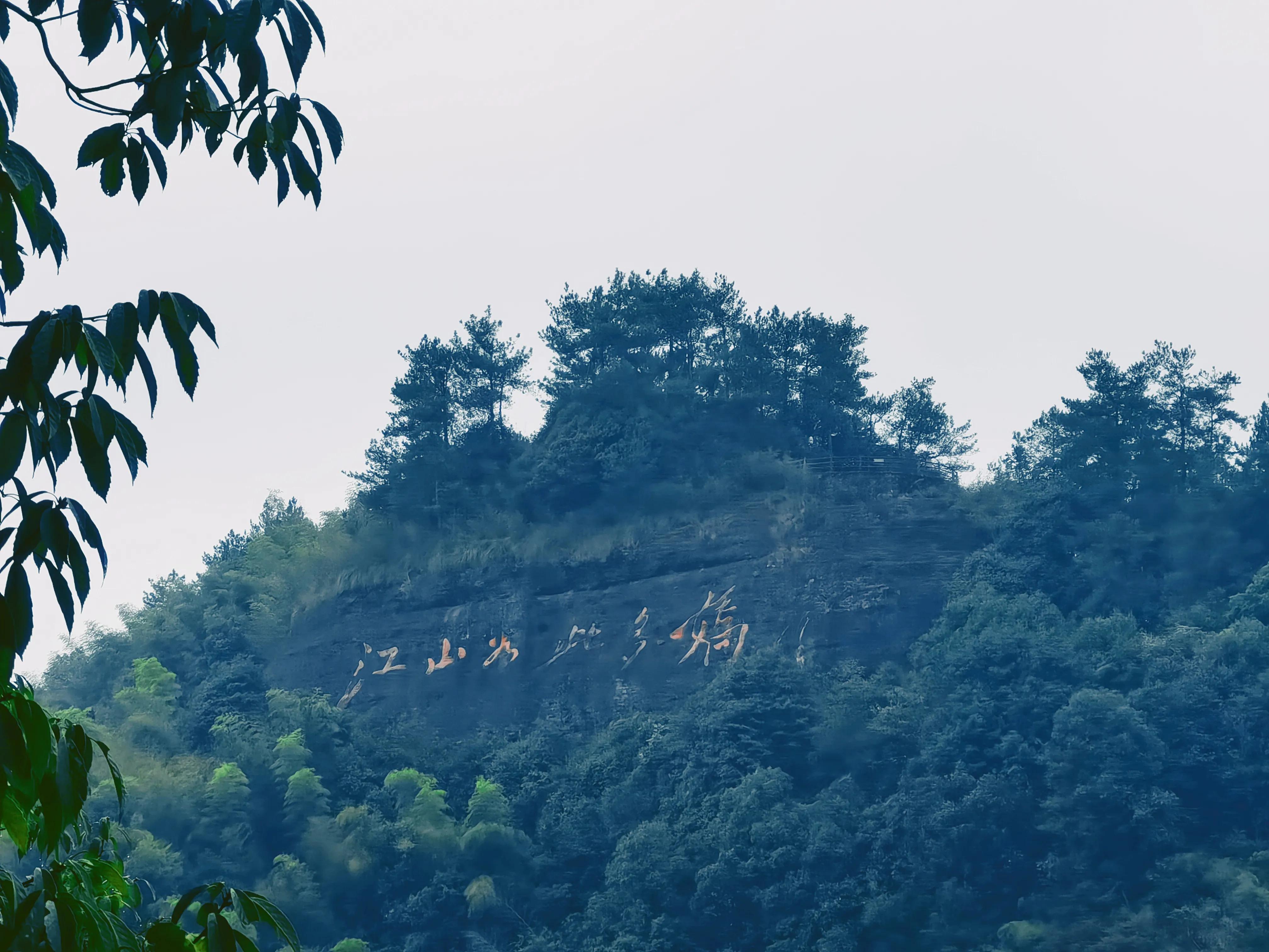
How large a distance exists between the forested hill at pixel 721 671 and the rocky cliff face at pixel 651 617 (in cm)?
5

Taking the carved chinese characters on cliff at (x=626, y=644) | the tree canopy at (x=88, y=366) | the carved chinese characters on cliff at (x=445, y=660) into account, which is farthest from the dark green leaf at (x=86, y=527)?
the carved chinese characters on cliff at (x=445, y=660)

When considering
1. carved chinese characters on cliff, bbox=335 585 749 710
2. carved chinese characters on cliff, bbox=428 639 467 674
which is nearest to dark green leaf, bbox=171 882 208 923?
carved chinese characters on cliff, bbox=335 585 749 710

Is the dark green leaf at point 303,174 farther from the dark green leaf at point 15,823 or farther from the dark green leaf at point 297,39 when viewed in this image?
the dark green leaf at point 15,823

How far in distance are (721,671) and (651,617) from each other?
5.09 ft

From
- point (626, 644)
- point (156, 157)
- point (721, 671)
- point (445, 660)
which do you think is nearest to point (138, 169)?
point (156, 157)

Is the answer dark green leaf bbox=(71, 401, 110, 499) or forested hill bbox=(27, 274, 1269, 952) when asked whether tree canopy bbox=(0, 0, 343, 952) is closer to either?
dark green leaf bbox=(71, 401, 110, 499)

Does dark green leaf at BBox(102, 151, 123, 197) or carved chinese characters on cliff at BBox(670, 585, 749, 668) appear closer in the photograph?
dark green leaf at BBox(102, 151, 123, 197)

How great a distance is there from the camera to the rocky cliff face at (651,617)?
773 inches

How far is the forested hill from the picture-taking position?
15.5m

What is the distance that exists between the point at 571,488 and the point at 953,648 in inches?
268

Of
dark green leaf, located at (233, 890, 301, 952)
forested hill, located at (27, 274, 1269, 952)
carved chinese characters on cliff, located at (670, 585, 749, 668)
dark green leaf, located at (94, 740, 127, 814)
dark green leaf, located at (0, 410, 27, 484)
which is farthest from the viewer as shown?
carved chinese characters on cliff, located at (670, 585, 749, 668)

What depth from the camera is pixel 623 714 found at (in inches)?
757

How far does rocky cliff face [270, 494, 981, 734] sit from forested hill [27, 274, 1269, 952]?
5 cm

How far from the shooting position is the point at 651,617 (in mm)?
20172
